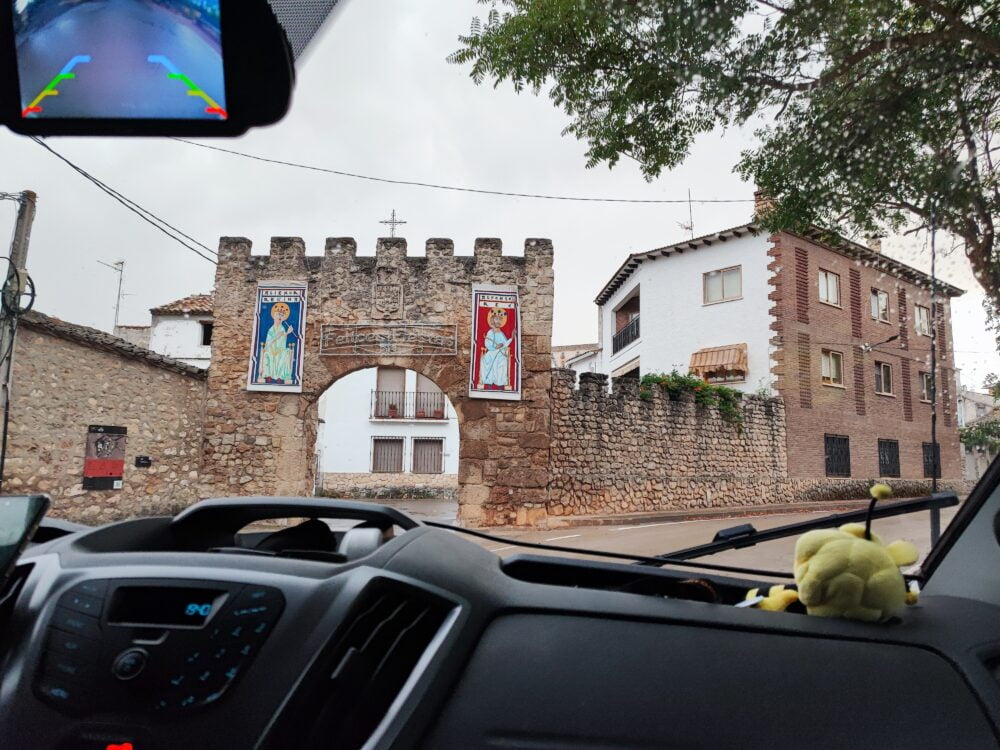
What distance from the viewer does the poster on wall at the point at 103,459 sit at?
252cm

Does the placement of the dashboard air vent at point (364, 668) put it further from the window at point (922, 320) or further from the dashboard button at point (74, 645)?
the window at point (922, 320)

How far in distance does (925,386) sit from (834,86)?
2.28 ft

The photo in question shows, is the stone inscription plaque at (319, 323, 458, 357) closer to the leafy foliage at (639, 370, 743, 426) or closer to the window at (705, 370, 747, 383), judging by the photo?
the leafy foliage at (639, 370, 743, 426)

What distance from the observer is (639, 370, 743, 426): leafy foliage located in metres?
2.03

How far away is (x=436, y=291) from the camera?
8633mm

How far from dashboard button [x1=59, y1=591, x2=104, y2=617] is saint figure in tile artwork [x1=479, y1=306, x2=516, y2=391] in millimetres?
8115

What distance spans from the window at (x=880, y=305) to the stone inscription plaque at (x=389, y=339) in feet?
21.6

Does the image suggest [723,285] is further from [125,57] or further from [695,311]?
[125,57]

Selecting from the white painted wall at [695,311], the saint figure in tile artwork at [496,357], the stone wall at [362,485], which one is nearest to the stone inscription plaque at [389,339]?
the saint figure in tile artwork at [496,357]

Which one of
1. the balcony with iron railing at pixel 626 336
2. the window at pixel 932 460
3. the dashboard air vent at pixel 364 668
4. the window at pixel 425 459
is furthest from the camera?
the window at pixel 425 459

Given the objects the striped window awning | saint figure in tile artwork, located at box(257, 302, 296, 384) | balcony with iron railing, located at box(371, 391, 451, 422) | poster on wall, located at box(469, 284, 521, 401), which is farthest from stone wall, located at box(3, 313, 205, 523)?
poster on wall, located at box(469, 284, 521, 401)

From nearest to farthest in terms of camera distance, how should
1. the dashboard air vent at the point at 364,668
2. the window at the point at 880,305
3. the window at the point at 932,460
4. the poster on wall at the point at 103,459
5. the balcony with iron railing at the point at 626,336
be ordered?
the dashboard air vent at the point at 364,668 < the window at the point at 932,460 < the window at the point at 880,305 < the balcony with iron railing at the point at 626,336 < the poster on wall at the point at 103,459

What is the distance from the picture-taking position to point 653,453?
431 centimetres

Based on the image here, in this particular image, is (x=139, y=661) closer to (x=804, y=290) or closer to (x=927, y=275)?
(x=927, y=275)
